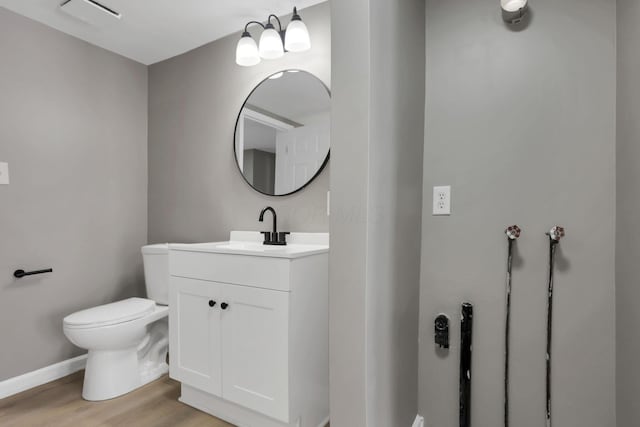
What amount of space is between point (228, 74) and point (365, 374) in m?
2.16

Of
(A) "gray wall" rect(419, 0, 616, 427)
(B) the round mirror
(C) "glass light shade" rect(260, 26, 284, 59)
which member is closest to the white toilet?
(B) the round mirror

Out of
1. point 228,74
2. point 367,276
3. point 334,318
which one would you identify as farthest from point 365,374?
point 228,74

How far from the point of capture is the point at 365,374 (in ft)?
3.48

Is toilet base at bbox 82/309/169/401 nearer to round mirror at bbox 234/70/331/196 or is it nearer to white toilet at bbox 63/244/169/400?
white toilet at bbox 63/244/169/400

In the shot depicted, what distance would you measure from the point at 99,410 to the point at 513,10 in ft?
8.99

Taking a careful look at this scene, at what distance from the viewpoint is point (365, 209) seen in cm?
106

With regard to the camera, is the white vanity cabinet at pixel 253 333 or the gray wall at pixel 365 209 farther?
the white vanity cabinet at pixel 253 333

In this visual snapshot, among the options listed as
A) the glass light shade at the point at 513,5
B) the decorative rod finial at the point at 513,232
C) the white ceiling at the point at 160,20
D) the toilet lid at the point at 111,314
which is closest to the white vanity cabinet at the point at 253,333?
the toilet lid at the point at 111,314

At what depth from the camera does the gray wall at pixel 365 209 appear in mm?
1066

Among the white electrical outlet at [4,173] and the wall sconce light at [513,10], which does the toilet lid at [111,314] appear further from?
the wall sconce light at [513,10]

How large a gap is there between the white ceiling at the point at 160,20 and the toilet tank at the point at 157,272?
1459mm

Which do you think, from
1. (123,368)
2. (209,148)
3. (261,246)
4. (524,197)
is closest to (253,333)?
(261,246)

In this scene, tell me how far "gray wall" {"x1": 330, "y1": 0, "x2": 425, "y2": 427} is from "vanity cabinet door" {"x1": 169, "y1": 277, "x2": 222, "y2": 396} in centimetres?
82

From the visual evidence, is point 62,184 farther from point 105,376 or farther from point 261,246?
→ point 261,246
